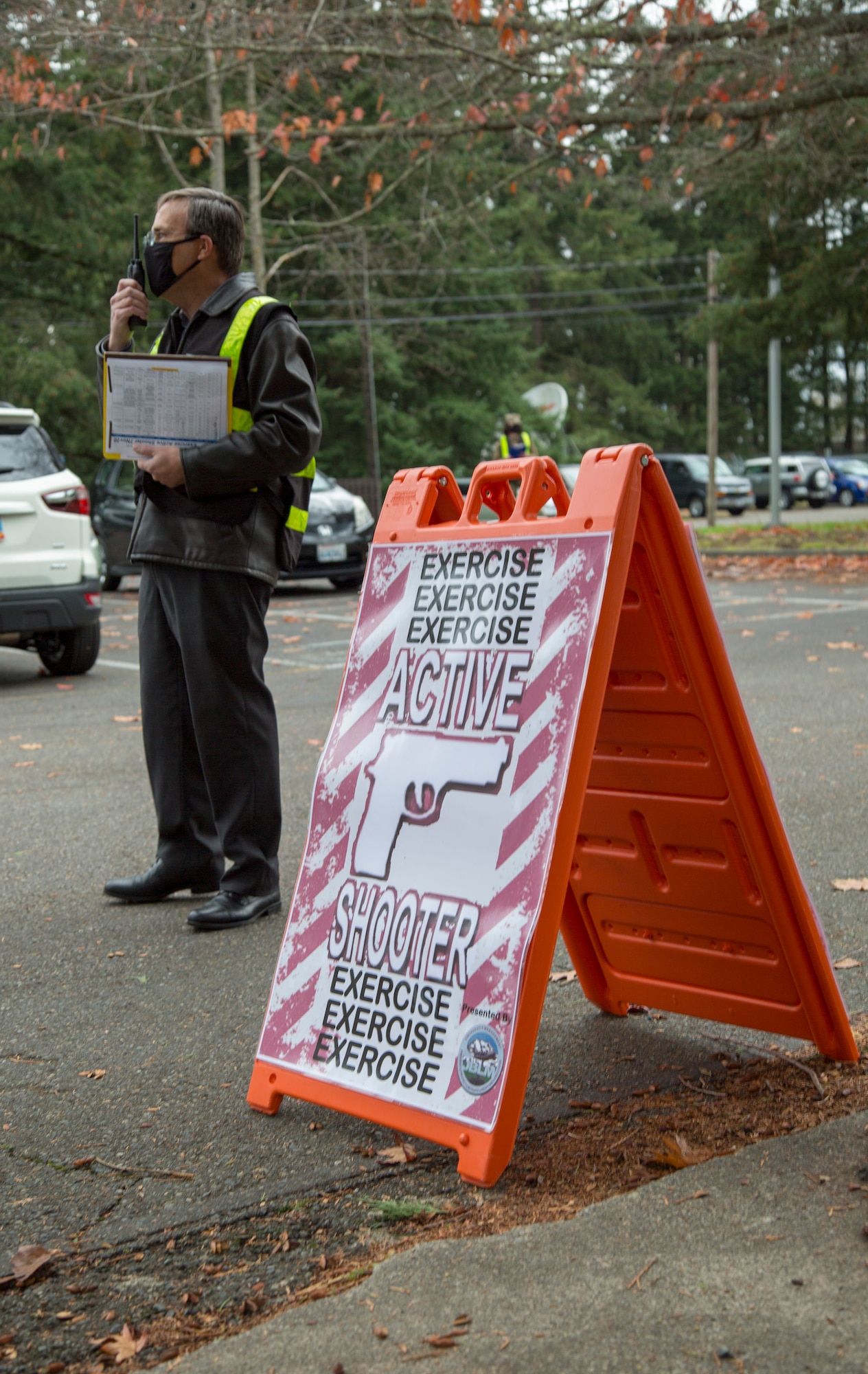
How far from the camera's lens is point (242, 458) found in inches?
162

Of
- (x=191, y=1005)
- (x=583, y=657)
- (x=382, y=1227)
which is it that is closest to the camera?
(x=382, y=1227)

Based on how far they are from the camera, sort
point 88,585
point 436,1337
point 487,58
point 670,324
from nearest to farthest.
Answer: point 436,1337 < point 88,585 < point 487,58 < point 670,324

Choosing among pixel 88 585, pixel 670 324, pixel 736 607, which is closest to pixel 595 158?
pixel 736 607

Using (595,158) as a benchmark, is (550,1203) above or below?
below

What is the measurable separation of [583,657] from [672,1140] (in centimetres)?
94

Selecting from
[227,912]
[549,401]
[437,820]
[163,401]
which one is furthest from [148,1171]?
[549,401]

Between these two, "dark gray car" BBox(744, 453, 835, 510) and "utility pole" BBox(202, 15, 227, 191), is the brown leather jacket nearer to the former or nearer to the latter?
"utility pole" BBox(202, 15, 227, 191)

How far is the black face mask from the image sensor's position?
424cm

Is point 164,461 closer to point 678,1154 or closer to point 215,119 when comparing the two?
point 678,1154

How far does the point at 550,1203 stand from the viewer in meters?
2.61

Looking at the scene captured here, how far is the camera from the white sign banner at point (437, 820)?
8.93 feet

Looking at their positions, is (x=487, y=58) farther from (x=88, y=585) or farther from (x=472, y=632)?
(x=472, y=632)

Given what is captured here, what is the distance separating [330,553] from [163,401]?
12319 mm

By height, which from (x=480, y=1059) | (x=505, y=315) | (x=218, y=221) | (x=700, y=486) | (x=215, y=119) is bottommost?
(x=700, y=486)
